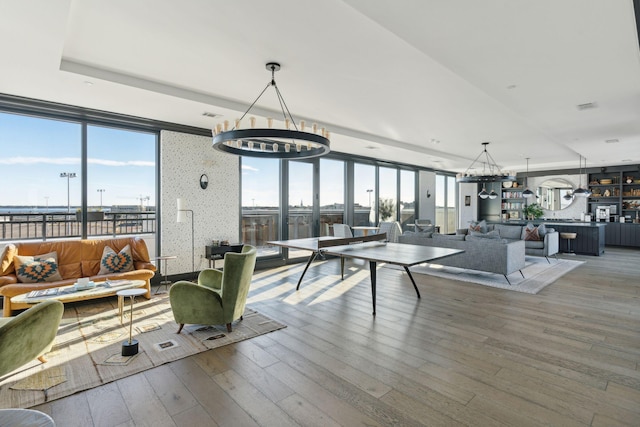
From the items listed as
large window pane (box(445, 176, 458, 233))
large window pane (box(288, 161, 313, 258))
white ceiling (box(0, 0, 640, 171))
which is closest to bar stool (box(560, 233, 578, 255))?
white ceiling (box(0, 0, 640, 171))

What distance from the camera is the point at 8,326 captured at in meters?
2.24

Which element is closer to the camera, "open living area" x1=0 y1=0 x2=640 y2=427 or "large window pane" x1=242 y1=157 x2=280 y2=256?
"open living area" x1=0 y1=0 x2=640 y2=427

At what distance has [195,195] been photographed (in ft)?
19.8

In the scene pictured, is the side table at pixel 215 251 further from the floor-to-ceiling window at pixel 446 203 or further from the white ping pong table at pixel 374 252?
the floor-to-ceiling window at pixel 446 203

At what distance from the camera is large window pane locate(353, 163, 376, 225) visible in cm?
910

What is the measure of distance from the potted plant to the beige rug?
11.8 meters

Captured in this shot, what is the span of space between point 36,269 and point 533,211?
45.9 ft

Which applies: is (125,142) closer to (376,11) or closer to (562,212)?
(376,11)

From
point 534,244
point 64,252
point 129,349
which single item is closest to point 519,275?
point 534,244

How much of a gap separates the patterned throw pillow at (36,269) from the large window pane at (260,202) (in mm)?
3183

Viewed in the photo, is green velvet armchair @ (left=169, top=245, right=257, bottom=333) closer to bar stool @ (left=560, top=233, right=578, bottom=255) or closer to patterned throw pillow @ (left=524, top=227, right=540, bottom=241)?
patterned throw pillow @ (left=524, top=227, right=540, bottom=241)

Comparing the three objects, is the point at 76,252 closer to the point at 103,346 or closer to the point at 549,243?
the point at 103,346

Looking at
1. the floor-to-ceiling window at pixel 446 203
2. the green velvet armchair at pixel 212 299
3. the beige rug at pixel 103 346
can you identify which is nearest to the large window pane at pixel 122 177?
the beige rug at pixel 103 346

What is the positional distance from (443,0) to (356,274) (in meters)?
4.96
